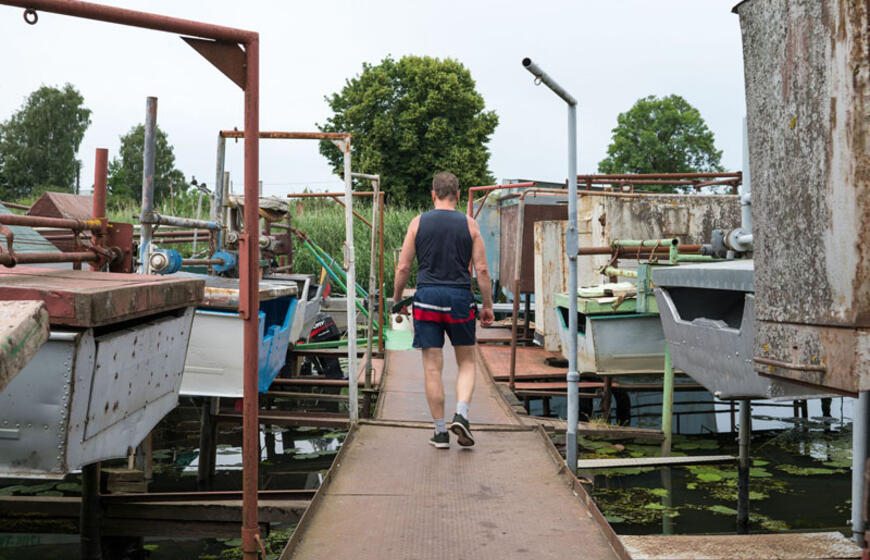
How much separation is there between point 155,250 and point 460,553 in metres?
4.12

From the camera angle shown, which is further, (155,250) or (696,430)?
(696,430)

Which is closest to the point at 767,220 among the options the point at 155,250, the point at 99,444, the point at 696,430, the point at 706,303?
the point at 99,444

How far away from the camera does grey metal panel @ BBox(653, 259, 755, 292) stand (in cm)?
443

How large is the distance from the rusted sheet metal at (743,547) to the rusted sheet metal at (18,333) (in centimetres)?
279

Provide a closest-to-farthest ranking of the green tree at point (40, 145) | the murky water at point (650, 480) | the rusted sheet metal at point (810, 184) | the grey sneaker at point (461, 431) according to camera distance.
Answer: the rusted sheet metal at point (810, 184) → the grey sneaker at point (461, 431) → the murky water at point (650, 480) → the green tree at point (40, 145)

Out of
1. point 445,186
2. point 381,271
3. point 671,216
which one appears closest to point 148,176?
point 445,186

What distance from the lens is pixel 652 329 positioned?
8266 millimetres

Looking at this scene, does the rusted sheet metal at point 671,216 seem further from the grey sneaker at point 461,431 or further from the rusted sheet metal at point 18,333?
the rusted sheet metal at point 18,333

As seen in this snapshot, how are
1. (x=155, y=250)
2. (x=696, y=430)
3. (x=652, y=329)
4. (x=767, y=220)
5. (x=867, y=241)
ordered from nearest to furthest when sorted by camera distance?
1. (x=867, y=241)
2. (x=767, y=220)
3. (x=155, y=250)
4. (x=652, y=329)
5. (x=696, y=430)

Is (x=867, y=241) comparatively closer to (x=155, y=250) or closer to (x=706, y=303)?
(x=706, y=303)

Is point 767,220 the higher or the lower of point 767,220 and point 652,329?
the higher

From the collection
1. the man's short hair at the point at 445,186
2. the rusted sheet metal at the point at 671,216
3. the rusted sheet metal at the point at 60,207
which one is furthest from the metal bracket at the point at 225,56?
the rusted sheet metal at the point at 671,216

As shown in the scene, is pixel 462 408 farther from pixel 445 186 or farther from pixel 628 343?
pixel 628 343

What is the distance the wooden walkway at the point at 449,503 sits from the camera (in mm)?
3199
